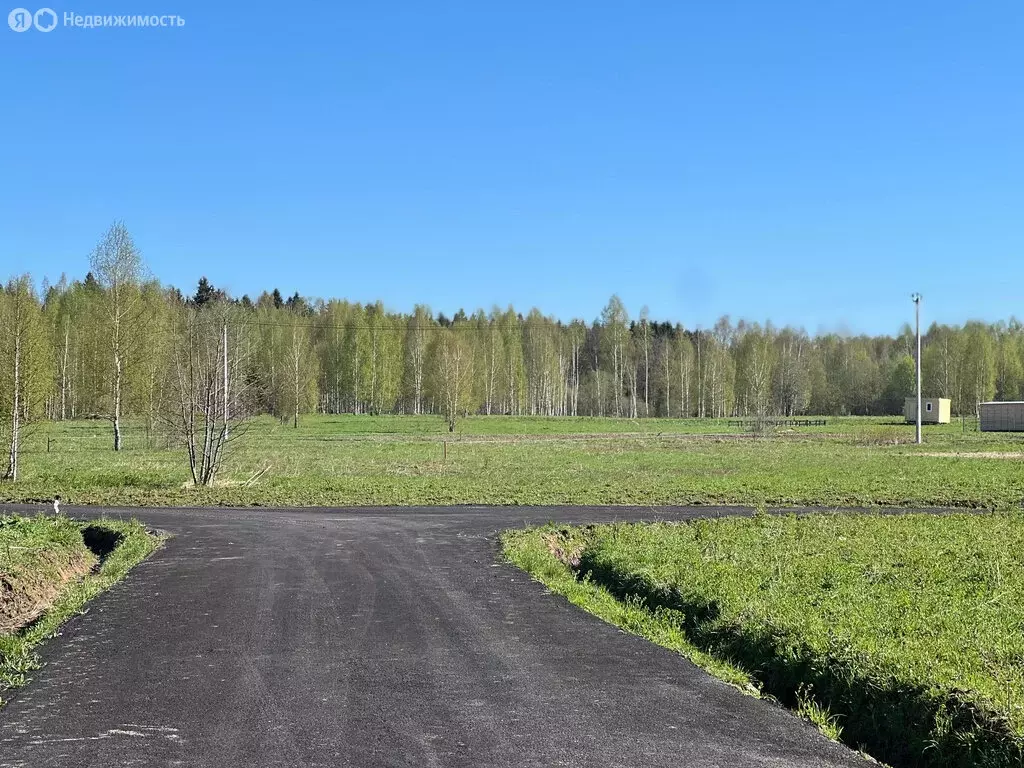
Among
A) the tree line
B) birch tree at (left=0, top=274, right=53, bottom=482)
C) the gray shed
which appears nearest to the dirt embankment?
birch tree at (left=0, top=274, right=53, bottom=482)

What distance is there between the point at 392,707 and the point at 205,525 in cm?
1423

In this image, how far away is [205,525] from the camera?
20.2m

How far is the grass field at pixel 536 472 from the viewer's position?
85.1 feet

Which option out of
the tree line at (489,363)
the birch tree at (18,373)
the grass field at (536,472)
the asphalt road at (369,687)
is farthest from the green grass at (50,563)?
the tree line at (489,363)

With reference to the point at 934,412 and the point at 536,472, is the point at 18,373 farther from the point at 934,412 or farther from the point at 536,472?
the point at 934,412

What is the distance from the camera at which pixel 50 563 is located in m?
14.2

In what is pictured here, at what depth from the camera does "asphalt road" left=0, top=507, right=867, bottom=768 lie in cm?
620

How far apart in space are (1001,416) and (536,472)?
199 ft

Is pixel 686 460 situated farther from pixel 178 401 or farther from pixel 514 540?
pixel 514 540

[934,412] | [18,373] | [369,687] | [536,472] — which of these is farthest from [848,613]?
[934,412]

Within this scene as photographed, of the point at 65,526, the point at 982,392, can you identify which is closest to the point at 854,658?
A: the point at 65,526

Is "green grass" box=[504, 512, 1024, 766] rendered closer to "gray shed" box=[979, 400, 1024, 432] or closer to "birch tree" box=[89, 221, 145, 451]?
"birch tree" box=[89, 221, 145, 451]

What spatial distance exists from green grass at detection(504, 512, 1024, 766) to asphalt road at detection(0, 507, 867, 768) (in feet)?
2.15

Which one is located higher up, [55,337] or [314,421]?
[55,337]
